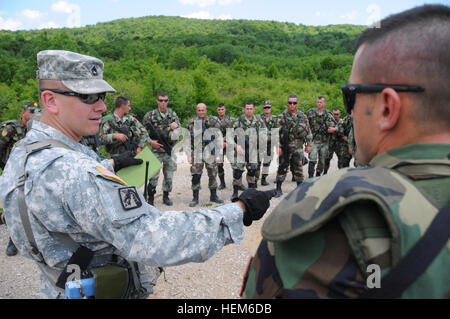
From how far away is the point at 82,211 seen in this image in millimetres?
1226

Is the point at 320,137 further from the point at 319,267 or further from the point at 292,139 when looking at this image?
the point at 319,267

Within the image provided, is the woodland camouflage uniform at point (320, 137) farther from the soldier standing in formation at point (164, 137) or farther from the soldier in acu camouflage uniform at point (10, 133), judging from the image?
the soldier in acu camouflage uniform at point (10, 133)

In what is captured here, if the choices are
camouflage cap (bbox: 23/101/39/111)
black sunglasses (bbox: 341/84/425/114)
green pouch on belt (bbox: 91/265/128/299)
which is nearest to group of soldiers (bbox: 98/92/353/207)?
camouflage cap (bbox: 23/101/39/111)

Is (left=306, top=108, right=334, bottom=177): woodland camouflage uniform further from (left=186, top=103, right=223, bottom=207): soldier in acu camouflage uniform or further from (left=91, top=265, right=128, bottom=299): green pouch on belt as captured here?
(left=91, top=265, right=128, bottom=299): green pouch on belt

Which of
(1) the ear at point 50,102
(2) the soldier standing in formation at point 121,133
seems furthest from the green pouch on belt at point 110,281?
(2) the soldier standing in formation at point 121,133

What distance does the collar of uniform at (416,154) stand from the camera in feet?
2.52

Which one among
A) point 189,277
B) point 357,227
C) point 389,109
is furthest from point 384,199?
point 189,277

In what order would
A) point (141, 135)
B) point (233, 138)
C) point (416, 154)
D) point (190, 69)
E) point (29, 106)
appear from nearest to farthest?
point (416, 154), point (29, 106), point (141, 135), point (233, 138), point (190, 69)

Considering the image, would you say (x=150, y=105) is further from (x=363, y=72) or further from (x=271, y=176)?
(x=363, y=72)

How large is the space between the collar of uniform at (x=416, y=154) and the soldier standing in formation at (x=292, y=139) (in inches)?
249

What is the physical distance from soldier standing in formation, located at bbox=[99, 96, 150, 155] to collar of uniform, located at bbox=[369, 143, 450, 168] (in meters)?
5.10

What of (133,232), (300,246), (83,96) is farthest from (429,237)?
(83,96)

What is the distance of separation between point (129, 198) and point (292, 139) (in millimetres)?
6258

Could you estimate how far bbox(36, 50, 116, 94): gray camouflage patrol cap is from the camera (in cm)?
150
